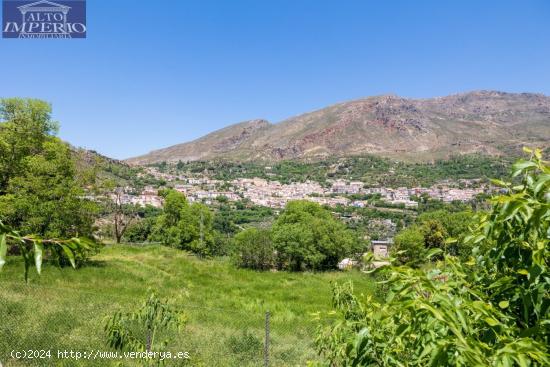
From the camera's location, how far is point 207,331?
10.2m

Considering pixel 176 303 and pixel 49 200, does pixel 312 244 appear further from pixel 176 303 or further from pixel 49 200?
pixel 176 303

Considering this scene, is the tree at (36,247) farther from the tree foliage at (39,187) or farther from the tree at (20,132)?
the tree at (20,132)

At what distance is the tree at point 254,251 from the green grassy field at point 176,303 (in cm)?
856

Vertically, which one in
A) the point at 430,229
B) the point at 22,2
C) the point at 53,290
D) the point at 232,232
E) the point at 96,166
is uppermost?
the point at 22,2

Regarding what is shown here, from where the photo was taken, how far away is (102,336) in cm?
857

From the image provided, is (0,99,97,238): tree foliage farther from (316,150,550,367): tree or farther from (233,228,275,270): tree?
(316,150,550,367): tree

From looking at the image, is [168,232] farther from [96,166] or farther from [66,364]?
[66,364]

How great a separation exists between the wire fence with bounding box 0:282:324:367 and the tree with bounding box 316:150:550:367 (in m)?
3.92

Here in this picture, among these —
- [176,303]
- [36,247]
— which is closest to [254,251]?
[176,303]

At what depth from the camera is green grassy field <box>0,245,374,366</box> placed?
26.4ft

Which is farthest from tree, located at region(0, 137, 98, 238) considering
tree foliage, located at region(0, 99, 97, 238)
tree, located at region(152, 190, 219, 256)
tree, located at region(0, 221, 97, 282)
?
tree, located at region(152, 190, 219, 256)

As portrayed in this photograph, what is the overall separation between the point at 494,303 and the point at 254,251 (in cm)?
3110

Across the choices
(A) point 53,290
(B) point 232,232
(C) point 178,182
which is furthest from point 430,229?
(C) point 178,182

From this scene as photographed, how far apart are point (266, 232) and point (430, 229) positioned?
18.8m
